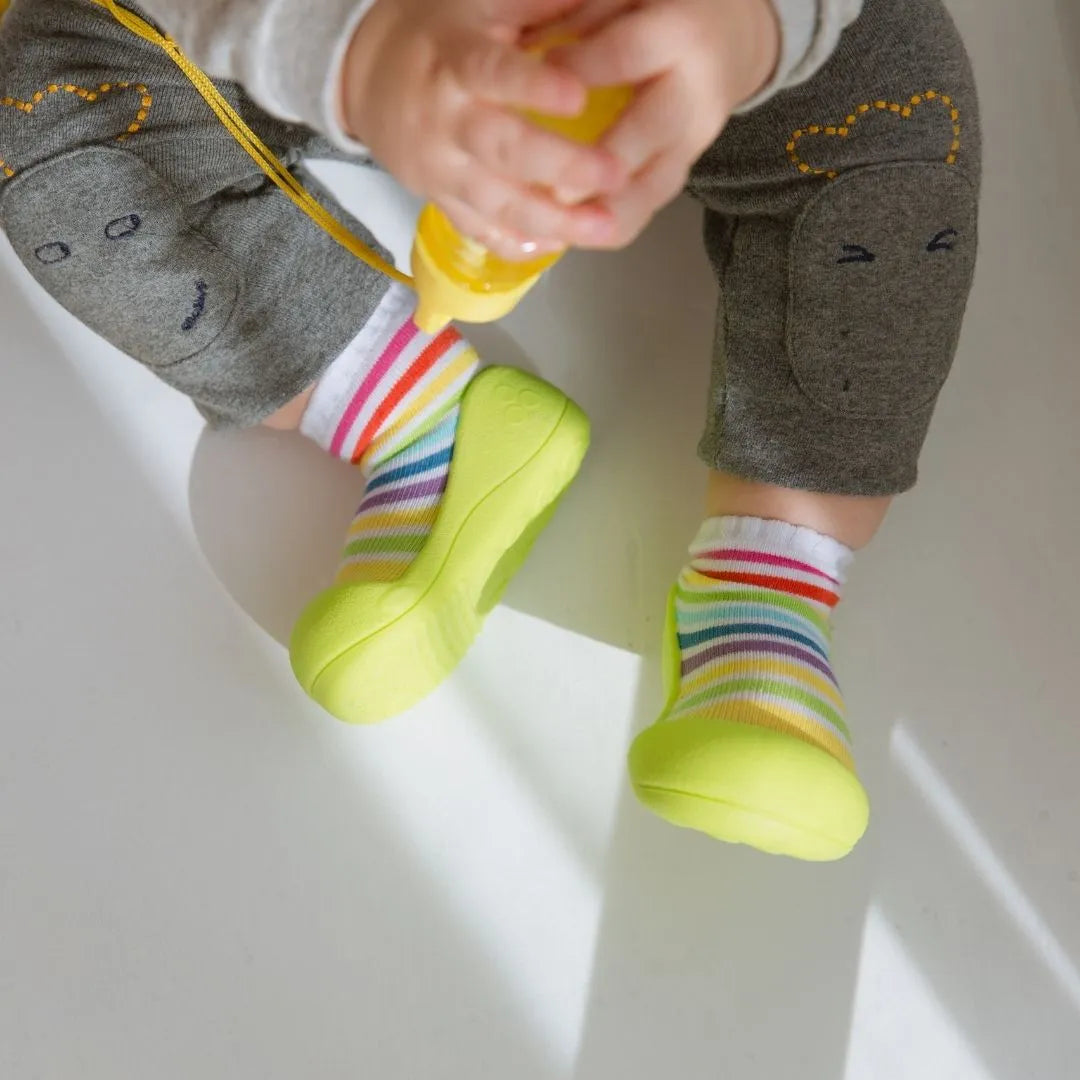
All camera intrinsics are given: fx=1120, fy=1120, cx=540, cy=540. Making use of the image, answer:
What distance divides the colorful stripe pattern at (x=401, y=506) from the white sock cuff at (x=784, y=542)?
0.16 metres

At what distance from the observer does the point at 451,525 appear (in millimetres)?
631

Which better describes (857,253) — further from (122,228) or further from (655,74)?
(122,228)

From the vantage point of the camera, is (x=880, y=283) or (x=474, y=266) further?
(x=880, y=283)

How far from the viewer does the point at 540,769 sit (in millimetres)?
648

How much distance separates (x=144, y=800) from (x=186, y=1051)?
14 cm

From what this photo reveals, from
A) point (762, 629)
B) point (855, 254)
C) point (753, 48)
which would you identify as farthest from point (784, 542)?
point (753, 48)

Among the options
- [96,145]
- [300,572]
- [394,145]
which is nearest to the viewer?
[394,145]

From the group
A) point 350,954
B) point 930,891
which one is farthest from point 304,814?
point 930,891

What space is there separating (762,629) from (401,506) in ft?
0.71

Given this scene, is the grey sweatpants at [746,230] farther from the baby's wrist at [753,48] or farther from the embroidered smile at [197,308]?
the baby's wrist at [753,48]

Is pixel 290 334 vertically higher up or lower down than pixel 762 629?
higher up

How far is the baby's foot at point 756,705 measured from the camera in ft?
1.69

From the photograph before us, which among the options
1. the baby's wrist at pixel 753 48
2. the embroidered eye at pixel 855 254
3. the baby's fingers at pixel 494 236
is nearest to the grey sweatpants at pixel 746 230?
the embroidered eye at pixel 855 254

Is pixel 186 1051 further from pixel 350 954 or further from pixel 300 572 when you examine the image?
pixel 300 572
